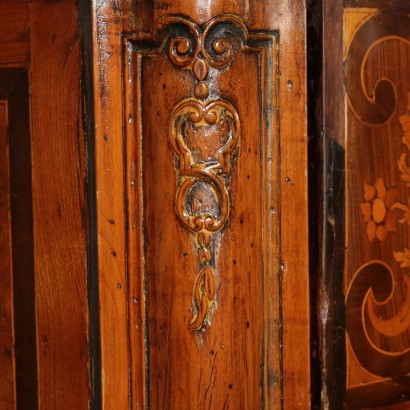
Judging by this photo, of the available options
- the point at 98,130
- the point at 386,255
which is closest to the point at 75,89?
the point at 98,130

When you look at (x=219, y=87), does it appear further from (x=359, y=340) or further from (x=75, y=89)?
(x=359, y=340)

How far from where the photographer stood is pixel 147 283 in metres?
0.90

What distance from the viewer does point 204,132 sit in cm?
88

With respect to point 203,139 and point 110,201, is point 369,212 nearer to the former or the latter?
point 203,139

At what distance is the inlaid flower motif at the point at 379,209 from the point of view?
94cm

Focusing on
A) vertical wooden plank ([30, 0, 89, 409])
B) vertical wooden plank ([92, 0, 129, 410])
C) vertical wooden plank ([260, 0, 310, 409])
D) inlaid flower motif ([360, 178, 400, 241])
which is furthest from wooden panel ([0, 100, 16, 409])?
inlaid flower motif ([360, 178, 400, 241])

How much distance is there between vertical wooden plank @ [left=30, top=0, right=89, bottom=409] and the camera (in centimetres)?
91

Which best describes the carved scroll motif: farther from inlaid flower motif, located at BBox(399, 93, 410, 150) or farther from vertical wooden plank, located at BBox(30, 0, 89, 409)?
inlaid flower motif, located at BBox(399, 93, 410, 150)

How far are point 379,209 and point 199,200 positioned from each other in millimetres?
258

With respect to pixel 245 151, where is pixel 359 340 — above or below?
below

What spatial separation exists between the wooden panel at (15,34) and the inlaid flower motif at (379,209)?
0.51 m

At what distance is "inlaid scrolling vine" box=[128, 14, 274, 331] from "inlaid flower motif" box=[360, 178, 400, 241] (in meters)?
0.20

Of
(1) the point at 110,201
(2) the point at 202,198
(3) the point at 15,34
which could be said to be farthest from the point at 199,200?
(3) the point at 15,34

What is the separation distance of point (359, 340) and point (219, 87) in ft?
1.31
